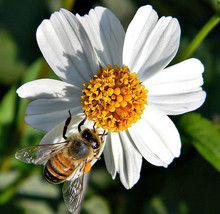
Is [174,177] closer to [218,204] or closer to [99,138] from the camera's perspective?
[218,204]

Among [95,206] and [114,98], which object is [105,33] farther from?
[95,206]

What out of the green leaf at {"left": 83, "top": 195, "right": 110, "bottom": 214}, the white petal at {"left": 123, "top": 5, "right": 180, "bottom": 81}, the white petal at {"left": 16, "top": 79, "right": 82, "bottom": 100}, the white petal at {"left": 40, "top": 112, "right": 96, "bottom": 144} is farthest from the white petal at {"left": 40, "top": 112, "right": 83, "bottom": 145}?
the green leaf at {"left": 83, "top": 195, "right": 110, "bottom": 214}

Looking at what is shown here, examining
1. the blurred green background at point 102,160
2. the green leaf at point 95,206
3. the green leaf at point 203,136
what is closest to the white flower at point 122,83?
the green leaf at point 203,136

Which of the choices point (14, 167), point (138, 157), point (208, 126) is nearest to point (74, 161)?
point (138, 157)

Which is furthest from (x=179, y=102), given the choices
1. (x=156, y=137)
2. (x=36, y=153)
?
(x=36, y=153)

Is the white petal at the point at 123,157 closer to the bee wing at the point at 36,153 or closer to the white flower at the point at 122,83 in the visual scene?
the white flower at the point at 122,83
